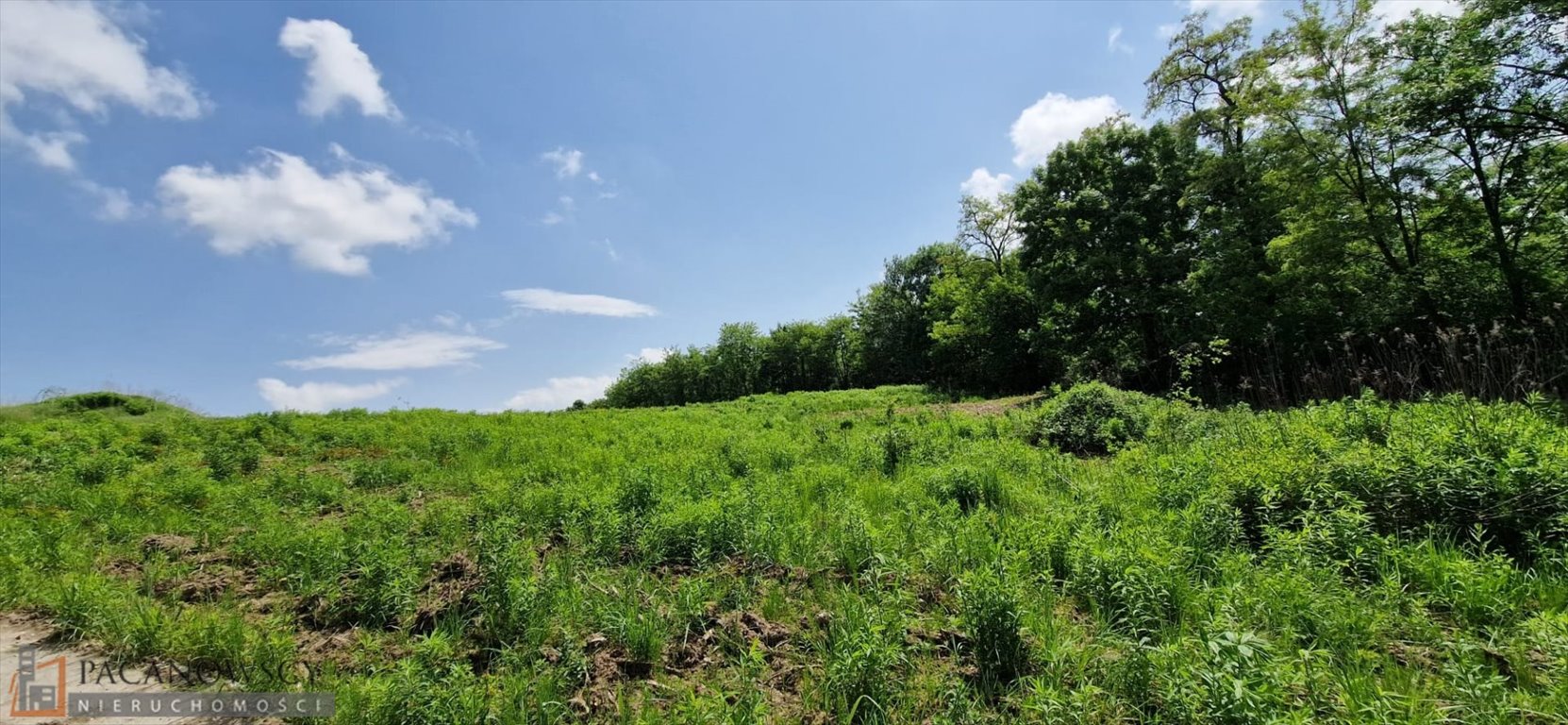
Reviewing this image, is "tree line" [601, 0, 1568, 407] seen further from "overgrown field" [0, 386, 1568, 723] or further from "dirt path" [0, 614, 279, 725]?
"dirt path" [0, 614, 279, 725]

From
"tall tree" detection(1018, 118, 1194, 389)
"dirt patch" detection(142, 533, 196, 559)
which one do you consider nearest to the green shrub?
"dirt patch" detection(142, 533, 196, 559)

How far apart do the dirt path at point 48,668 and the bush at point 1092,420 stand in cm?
1123

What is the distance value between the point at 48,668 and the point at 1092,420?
43.2ft

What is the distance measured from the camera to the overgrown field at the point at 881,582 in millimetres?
3066

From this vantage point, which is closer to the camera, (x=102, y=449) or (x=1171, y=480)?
(x=1171, y=480)

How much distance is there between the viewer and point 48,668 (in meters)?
3.58

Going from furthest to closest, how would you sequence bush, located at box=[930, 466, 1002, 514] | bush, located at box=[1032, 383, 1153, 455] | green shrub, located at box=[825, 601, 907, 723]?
bush, located at box=[1032, 383, 1153, 455] < bush, located at box=[930, 466, 1002, 514] < green shrub, located at box=[825, 601, 907, 723]

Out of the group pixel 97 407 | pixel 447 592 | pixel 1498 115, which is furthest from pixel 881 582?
pixel 97 407

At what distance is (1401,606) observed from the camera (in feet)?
12.3

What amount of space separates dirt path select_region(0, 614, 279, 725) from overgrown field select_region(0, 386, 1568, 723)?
5.5 inches

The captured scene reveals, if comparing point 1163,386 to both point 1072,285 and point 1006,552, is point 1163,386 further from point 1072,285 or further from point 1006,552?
point 1006,552

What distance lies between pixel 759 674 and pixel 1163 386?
22.9 meters

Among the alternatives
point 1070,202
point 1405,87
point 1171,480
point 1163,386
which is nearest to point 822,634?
point 1171,480

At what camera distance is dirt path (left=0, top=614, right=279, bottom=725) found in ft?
10.3
